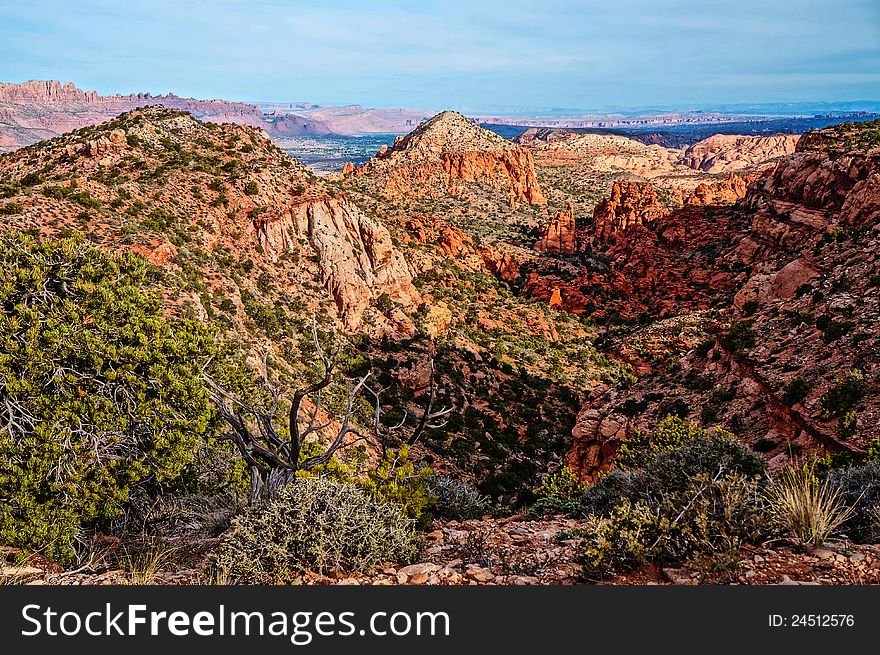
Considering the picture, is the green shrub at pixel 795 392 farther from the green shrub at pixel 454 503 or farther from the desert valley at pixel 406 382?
the green shrub at pixel 454 503

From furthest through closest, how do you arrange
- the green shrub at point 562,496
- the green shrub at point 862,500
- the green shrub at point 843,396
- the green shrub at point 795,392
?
the green shrub at point 795,392
the green shrub at point 843,396
the green shrub at point 562,496
the green shrub at point 862,500

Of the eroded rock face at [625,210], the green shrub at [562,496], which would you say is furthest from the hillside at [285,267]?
the eroded rock face at [625,210]

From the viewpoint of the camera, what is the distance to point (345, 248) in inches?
1248

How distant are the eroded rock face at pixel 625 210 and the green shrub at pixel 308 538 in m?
65.3

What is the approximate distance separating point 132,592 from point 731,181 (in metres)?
99.8

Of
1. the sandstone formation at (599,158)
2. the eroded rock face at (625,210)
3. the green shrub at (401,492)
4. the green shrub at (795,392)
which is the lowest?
the green shrub at (795,392)

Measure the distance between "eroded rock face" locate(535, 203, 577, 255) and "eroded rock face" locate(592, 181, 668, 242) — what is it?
4593 millimetres

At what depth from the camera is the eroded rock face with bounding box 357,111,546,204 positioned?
275 ft

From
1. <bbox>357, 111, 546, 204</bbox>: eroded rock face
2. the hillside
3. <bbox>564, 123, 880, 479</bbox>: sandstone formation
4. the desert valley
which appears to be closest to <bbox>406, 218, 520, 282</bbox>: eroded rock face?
the desert valley

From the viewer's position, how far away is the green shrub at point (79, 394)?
274 inches

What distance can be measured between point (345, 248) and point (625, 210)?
1905 inches

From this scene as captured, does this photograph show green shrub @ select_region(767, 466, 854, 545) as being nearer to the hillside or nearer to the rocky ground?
the rocky ground

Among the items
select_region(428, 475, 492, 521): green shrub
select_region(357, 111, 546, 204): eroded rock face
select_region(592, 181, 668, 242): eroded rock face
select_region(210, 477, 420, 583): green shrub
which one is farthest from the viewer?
select_region(357, 111, 546, 204): eroded rock face

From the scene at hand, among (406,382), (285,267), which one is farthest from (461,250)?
(406,382)
